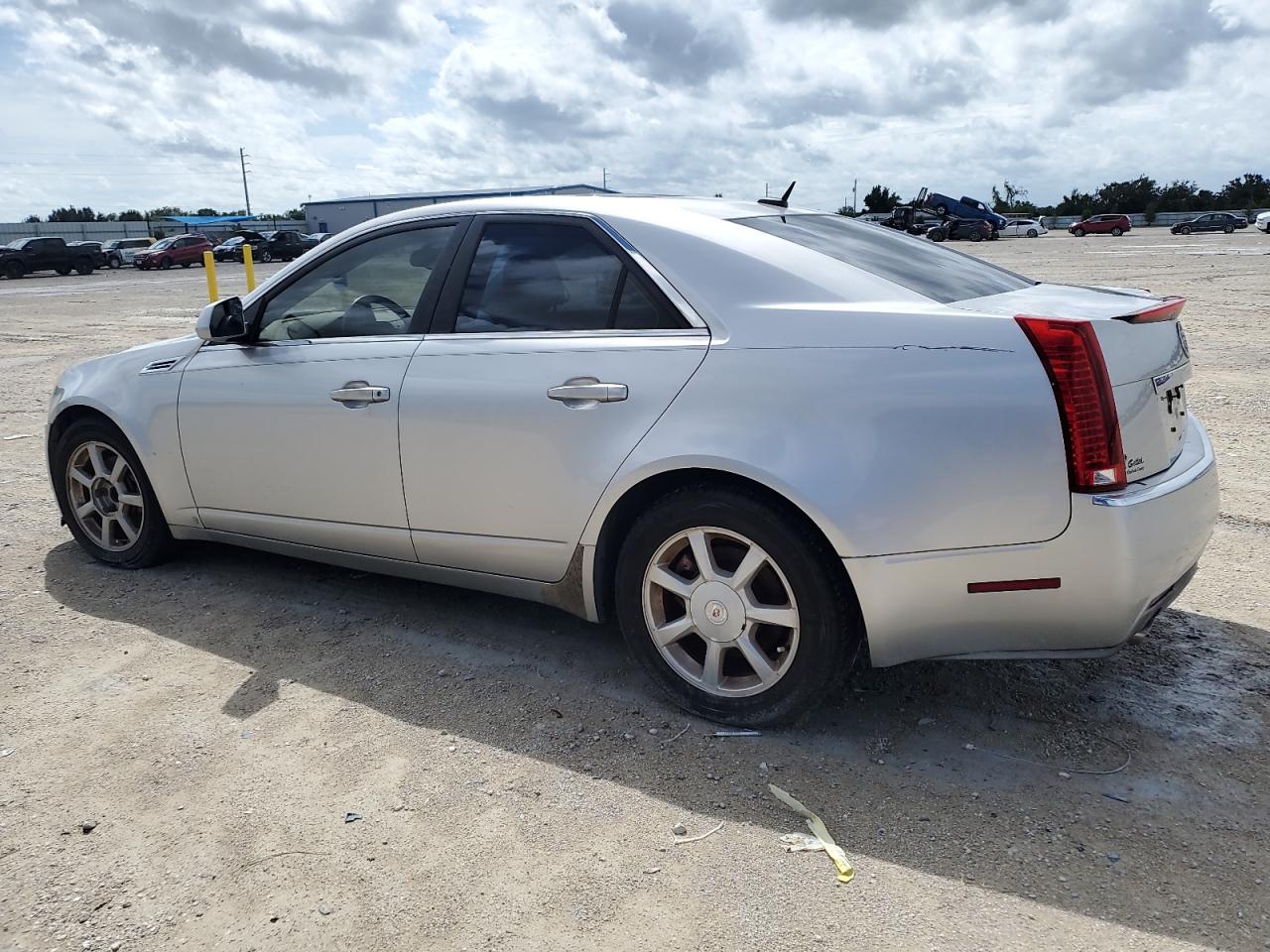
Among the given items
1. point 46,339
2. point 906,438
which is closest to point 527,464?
point 906,438

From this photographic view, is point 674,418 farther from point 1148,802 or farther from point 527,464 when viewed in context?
point 1148,802

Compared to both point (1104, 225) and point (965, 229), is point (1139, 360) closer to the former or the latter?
point (965, 229)

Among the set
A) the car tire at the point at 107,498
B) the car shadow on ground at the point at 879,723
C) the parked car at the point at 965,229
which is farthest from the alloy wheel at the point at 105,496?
the parked car at the point at 965,229

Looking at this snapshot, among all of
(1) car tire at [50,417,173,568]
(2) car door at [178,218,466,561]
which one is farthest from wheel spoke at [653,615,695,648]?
(1) car tire at [50,417,173,568]

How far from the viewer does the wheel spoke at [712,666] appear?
123 inches

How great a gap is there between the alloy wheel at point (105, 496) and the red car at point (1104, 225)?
64561 millimetres

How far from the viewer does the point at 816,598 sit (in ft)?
9.41

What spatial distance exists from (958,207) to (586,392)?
176 feet

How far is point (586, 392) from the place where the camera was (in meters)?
3.17

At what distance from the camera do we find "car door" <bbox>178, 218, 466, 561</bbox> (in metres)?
3.69

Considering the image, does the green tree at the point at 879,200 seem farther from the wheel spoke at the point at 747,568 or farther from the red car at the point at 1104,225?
the wheel spoke at the point at 747,568

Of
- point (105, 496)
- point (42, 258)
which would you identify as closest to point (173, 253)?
point (42, 258)

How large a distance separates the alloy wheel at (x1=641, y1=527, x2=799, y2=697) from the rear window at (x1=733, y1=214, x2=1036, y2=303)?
963 mm

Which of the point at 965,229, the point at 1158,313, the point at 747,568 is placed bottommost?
the point at 747,568
